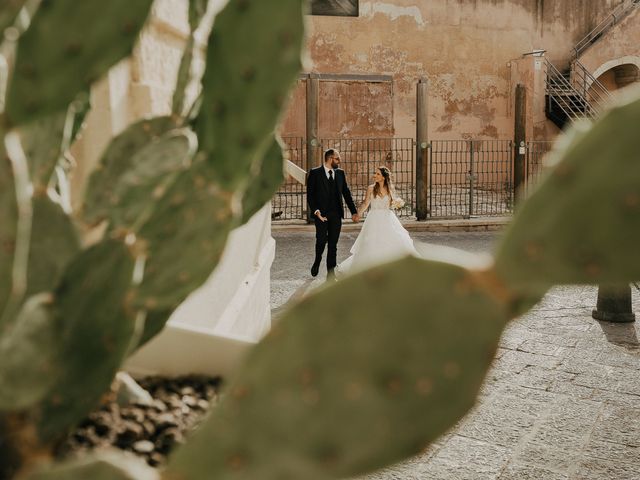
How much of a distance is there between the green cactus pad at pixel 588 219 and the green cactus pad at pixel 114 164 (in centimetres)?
74

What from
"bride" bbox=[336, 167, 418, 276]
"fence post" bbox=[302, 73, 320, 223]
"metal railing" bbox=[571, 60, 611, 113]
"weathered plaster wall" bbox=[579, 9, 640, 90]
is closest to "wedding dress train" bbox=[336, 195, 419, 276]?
"bride" bbox=[336, 167, 418, 276]

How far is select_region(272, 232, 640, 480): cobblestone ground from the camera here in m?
3.57

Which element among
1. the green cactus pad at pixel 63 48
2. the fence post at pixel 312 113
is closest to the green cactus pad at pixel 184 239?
the green cactus pad at pixel 63 48

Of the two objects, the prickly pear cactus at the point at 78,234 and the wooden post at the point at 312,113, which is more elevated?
the wooden post at the point at 312,113

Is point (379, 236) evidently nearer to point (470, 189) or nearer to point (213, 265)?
point (470, 189)

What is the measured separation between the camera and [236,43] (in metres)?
0.96

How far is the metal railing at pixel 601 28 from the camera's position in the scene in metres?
20.2

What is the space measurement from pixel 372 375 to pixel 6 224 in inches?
18.9

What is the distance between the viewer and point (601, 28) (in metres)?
20.5

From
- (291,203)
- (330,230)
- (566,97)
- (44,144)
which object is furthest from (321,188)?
(566,97)

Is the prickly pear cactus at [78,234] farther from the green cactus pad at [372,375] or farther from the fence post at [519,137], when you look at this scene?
the fence post at [519,137]

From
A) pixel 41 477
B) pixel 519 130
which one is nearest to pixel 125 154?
pixel 41 477

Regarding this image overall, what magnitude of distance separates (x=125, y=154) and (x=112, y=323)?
0.48 m

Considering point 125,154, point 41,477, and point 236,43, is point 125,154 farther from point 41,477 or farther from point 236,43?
point 41,477
